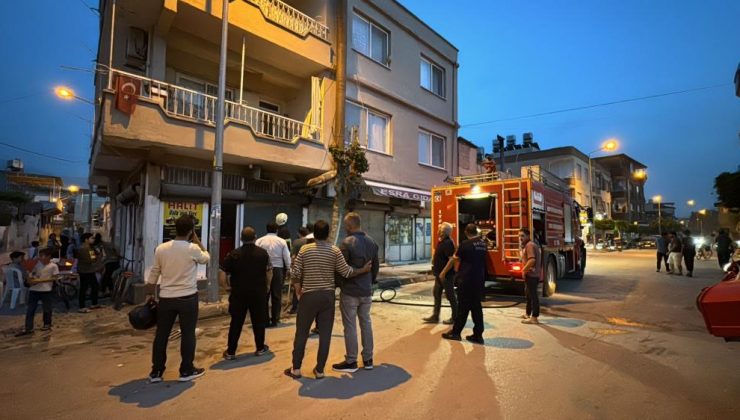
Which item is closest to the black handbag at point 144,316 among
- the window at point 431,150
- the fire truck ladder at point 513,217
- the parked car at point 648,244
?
the fire truck ladder at point 513,217

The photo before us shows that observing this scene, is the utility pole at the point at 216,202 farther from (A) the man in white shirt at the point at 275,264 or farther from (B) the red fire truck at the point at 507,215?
(B) the red fire truck at the point at 507,215

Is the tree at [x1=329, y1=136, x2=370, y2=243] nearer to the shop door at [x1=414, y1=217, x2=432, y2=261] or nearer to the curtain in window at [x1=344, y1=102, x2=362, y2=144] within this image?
the curtain in window at [x1=344, y1=102, x2=362, y2=144]

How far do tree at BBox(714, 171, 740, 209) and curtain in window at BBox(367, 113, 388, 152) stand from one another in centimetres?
1784

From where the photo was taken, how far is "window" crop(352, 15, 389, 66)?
596 inches

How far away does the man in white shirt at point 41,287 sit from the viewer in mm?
6914

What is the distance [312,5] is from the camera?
1402 cm

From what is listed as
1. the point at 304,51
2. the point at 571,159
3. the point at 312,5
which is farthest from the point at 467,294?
the point at 571,159

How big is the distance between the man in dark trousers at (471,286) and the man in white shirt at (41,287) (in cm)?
678

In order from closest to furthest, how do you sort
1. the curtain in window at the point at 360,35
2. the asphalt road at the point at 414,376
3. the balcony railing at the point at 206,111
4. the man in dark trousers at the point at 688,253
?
the asphalt road at the point at 414,376 → the balcony railing at the point at 206,111 → the curtain in window at the point at 360,35 → the man in dark trousers at the point at 688,253

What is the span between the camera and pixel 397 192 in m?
15.5

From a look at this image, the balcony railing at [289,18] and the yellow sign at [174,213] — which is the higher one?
the balcony railing at [289,18]

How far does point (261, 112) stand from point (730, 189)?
75.4 ft

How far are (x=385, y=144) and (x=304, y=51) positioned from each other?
519 centimetres

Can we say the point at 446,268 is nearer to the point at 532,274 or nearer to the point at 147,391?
the point at 532,274
